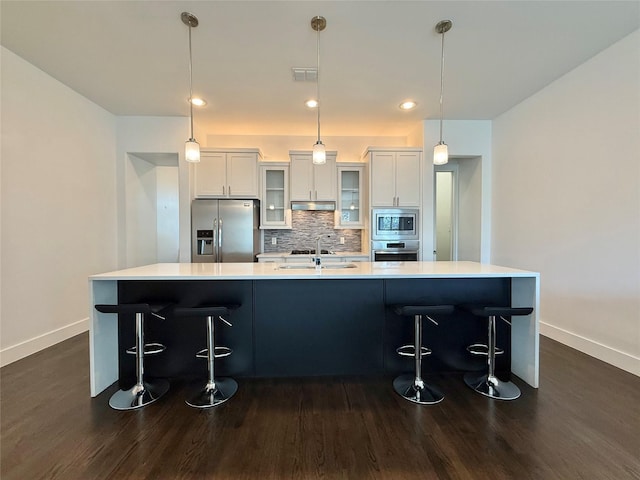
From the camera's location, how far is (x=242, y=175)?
13.8 feet

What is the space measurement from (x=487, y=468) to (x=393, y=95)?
11.4 feet

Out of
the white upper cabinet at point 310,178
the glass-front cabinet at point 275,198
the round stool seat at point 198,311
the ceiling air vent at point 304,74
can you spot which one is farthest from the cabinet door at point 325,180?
the round stool seat at point 198,311

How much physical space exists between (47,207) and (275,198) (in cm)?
262

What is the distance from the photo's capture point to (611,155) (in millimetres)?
2516

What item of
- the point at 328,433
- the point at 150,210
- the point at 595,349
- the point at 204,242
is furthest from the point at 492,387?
the point at 150,210

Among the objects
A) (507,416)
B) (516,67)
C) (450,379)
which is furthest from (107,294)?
(516,67)

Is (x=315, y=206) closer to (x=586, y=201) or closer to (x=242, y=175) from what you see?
(x=242, y=175)

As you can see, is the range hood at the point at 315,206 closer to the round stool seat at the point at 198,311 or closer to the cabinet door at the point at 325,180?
the cabinet door at the point at 325,180

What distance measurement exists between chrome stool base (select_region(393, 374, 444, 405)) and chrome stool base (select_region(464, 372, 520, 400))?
30cm

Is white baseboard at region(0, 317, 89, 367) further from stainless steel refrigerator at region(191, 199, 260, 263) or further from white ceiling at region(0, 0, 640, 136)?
white ceiling at region(0, 0, 640, 136)

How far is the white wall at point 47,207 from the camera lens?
2.58 metres

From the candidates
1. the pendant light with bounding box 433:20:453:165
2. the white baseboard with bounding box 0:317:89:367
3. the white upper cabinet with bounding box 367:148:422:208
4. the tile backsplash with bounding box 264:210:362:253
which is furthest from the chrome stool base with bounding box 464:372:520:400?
the white baseboard with bounding box 0:317:89:367

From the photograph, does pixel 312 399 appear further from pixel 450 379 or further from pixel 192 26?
pixel 192 26

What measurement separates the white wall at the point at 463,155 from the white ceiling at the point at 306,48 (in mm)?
451
